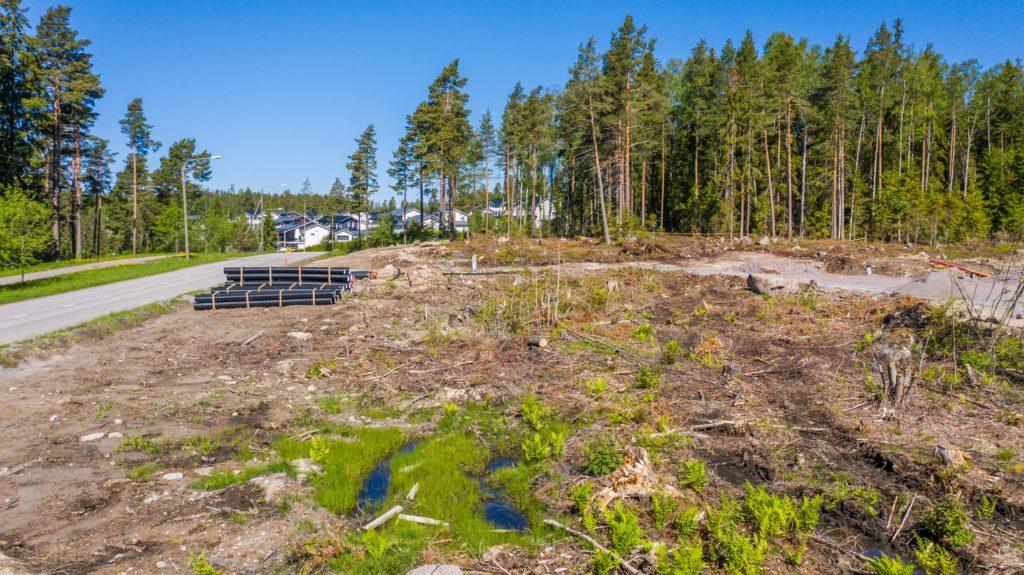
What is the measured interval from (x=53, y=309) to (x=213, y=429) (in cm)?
1352

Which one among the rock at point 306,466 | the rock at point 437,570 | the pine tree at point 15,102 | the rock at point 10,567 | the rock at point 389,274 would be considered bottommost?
the rock at point 437,570

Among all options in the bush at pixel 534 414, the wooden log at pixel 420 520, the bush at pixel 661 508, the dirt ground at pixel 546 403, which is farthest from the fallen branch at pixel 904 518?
the wooden log at pixel 420 520

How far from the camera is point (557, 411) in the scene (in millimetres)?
9617

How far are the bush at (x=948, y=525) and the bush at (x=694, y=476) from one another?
2365 mm

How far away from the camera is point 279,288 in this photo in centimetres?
2009

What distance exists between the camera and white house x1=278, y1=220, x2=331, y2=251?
95.1 metres

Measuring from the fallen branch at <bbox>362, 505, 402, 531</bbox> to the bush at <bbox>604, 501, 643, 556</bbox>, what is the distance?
2.51 metres

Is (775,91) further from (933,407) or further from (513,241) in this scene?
(933,407)

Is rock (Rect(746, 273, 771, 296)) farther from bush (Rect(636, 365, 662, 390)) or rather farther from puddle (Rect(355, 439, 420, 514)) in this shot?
puddle (Rect(355, 439, 420, 514))

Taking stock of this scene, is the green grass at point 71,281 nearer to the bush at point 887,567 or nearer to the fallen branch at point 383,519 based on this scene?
the fallen branch at point 383,519

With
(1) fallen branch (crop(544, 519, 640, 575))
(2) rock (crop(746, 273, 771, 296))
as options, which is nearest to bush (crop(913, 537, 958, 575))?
(1) fallen branch (crop(544, 519, 640, 575))

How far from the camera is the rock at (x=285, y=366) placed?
11.6 meters

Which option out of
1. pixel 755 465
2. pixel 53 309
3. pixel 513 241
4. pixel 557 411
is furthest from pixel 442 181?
pixel 755 465

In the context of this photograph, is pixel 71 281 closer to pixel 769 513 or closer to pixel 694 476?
pixel 694 476
